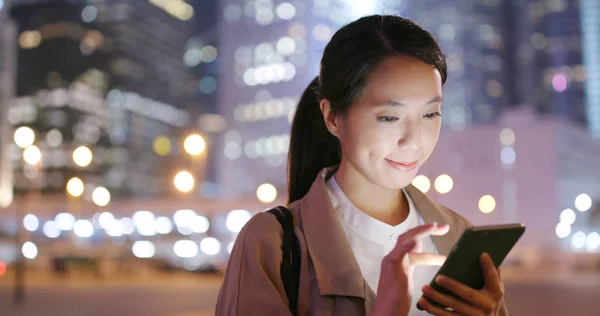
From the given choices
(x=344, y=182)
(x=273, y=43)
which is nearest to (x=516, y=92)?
(x=273, y=43)

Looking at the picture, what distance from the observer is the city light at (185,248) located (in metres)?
61.7

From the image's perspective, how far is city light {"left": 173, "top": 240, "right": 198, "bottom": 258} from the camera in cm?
6171

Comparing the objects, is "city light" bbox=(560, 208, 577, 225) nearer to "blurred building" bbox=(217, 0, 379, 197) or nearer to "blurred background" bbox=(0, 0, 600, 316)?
"blurred background" bbox=(0, 0, 600, 316)

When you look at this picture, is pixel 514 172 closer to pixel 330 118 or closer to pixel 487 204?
pixel 487 204

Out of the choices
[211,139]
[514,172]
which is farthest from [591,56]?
[211,139]

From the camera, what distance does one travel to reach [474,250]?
5.73 ft

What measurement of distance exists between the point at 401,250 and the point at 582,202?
65.9m

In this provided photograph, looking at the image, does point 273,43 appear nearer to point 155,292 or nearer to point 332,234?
point 155,292

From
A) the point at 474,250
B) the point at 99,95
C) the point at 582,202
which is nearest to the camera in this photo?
the point at 474,250

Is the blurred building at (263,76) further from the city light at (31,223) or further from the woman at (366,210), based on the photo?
the woman at (366,210)

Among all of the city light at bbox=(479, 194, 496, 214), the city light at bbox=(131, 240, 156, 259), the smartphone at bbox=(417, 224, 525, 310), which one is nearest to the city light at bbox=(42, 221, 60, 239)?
the city light at bbox=(131, 240, 156, 259)

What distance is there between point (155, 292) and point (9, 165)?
75.3 meters

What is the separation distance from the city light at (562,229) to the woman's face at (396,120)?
5515 centimetres

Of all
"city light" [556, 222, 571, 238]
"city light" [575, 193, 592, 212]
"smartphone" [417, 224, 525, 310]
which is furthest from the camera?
"city light" [575, 193, 592, 212]
